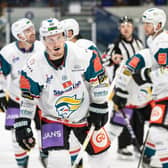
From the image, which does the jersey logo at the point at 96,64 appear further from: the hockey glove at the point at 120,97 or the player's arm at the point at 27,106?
the hockey glove at the point at 120,97

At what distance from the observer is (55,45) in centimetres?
388

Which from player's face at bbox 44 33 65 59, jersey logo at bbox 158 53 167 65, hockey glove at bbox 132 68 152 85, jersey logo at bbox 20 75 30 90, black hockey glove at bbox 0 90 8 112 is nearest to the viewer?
player's face at bbox 44 33 65 59

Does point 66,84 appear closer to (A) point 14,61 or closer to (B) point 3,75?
(A) point 14,61

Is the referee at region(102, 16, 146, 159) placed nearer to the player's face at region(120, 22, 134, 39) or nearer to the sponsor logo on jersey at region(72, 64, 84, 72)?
the player's face at region(120, 22, 134, 39)

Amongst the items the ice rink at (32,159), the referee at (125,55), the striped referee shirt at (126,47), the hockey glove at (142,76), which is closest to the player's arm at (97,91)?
the hockey glove at (142,76)

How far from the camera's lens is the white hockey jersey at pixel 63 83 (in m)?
3.97

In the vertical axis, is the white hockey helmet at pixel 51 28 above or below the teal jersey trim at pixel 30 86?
above

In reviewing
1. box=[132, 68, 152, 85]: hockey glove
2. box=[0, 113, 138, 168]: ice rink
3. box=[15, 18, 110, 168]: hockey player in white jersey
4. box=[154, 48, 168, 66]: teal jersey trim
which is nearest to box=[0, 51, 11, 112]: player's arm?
box=[0, 113, 138, 168]: ice rink

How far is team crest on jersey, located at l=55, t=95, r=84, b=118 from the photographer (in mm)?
4074

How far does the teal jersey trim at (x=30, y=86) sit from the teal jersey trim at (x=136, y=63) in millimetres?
1111

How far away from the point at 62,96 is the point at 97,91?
22 centimetres

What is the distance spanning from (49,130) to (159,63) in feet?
2.99

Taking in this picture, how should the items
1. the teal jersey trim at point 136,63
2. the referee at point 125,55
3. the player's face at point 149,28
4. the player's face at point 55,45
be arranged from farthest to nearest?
the referee at point 125,55
the teal jersey trim at point 136,63
the player's face at point 149,28
the player's face at point 55,45

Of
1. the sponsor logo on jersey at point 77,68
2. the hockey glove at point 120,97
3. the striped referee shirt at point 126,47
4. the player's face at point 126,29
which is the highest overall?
the sponsor logo on jersey at point 77,68
